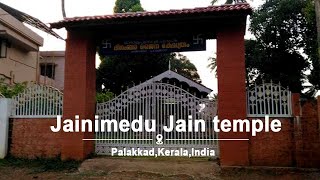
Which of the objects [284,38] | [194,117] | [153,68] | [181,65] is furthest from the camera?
[181,65]

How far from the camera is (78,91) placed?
9289 mm

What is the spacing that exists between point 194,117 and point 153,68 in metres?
17.6

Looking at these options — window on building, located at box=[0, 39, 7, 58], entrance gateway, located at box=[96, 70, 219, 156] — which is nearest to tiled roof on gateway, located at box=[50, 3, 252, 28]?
entrance gateway, located at box=[96, 70, 219, 156]

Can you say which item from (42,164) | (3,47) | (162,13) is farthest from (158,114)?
(3,47)

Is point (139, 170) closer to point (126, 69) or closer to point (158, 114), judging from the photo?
point (158, 114)

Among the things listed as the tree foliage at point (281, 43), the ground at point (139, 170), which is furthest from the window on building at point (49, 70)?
the ground at point (139, 170)

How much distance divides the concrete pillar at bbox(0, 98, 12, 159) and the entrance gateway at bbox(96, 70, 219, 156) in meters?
2.60

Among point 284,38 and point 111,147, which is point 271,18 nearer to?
point 284,38

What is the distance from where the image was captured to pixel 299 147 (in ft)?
26.6

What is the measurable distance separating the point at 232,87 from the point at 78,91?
13.2 feet

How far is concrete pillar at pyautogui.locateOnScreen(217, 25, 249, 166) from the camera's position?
27.2 ft

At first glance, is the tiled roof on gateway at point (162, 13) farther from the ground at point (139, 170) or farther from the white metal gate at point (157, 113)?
the ground at point (139, 170)

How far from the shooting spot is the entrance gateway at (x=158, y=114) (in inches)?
358

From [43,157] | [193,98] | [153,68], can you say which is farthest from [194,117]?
[153,68]
